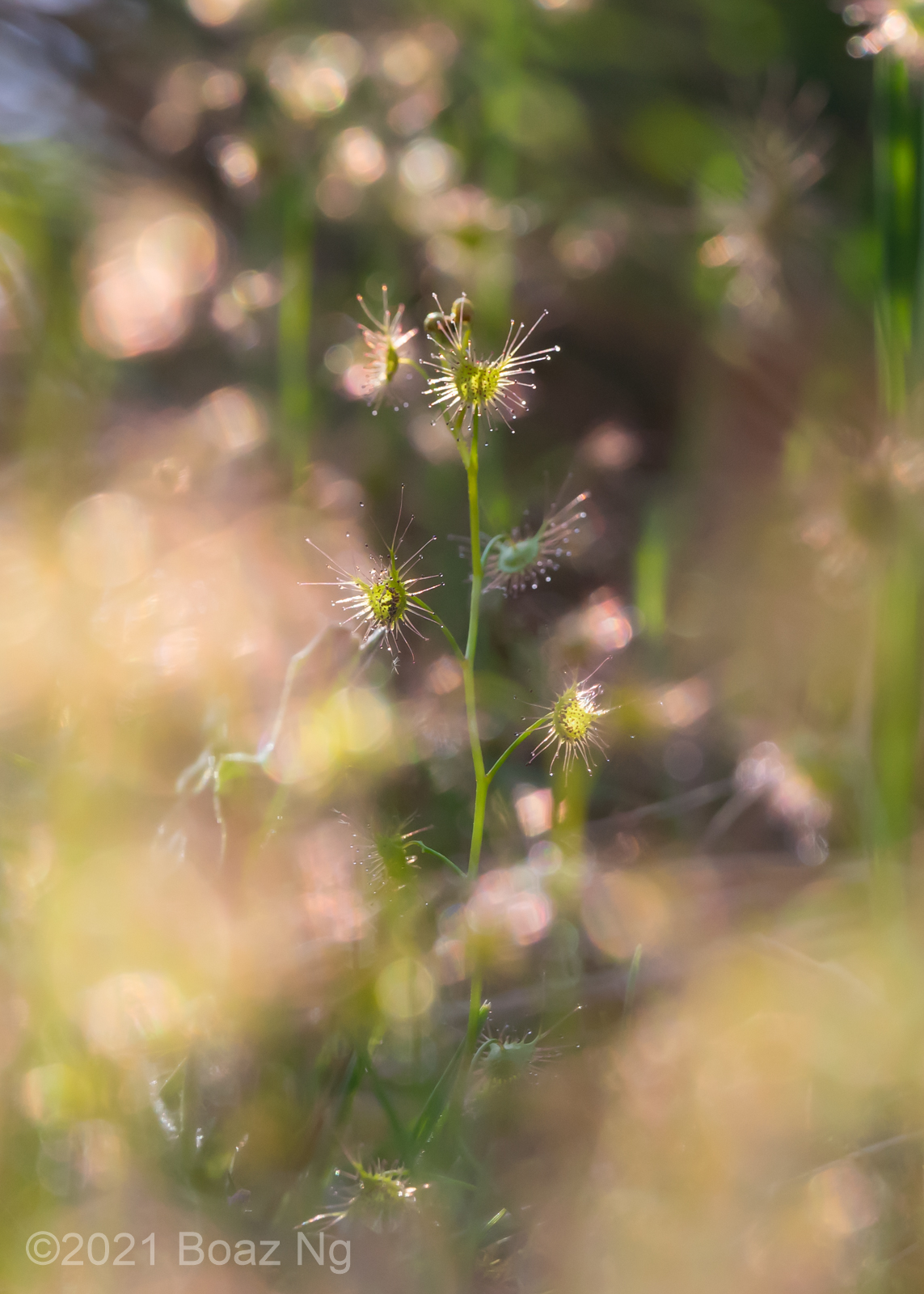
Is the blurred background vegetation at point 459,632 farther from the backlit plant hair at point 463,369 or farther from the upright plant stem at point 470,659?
the backlit plant hair at point 463,369

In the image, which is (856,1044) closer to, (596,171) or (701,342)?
(701,342)

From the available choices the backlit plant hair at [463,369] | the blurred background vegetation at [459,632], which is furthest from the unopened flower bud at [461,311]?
the blurred background vegetation at [459,632]

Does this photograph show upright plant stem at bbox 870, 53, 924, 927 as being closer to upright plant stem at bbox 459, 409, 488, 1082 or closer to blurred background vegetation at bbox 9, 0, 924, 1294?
blurred background vegetation at bbox 9, 0, 924, 1294

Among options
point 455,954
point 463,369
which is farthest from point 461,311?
point 455,954

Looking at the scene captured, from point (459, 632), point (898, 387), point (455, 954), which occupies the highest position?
point (898, 387)

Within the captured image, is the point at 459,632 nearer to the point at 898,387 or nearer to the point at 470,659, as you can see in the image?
the point at 470,659

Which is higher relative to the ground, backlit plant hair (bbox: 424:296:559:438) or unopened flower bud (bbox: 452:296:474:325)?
unopened flower bud (bbox: 452:296:474:325)

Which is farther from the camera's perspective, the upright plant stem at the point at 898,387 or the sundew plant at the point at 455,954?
the upright plant stem at the point at 898,387

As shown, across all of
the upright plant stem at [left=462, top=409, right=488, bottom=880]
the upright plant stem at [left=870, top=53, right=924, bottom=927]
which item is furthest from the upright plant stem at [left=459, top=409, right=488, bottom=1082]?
the upright plant stem at [left=870, top=53, right=924, bottom=927]

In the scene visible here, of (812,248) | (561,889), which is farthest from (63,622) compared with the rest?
(812,248)
